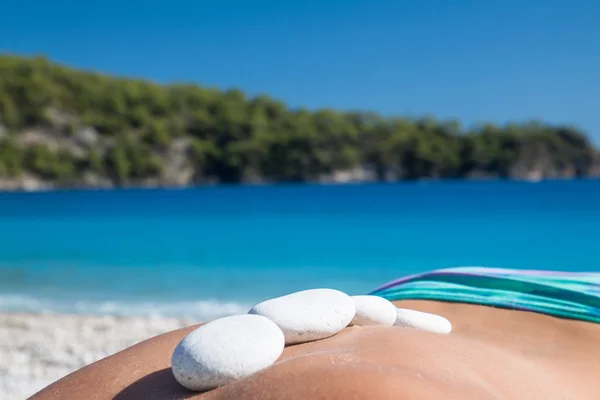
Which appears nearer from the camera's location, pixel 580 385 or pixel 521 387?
pixel 521 387

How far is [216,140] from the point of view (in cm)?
8350

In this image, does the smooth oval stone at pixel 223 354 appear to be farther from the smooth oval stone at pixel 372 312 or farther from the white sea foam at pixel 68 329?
the white sea foam at pixel 68 329

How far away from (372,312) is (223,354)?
1.93ft

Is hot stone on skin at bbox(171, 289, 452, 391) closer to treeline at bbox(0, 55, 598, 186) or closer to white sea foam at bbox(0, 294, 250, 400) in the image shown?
white sea foam at bbox(0, 294, 250, 400)

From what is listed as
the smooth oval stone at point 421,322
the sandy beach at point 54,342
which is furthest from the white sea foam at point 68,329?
the smooth oval stone at point 421,322

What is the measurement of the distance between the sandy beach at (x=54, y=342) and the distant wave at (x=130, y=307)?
1.81ft

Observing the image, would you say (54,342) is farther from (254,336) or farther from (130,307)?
(254,336)

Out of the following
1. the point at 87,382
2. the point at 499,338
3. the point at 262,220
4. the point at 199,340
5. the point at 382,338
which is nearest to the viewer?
the point at 199,340

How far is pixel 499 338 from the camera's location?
88.1 inches

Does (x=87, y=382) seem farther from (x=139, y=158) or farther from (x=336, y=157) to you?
(x=336, y=157)

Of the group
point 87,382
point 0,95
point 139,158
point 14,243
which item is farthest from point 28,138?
point 87,382

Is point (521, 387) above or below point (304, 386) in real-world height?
below

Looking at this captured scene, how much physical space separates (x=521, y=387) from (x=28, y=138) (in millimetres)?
70918

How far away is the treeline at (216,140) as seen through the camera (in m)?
69.0
